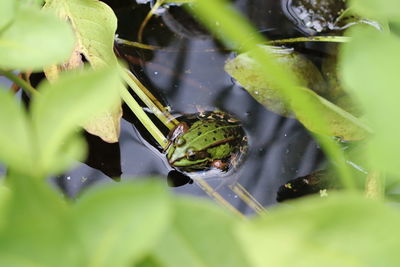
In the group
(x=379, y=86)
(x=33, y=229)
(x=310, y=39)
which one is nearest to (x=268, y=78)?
(x=310, y=39)

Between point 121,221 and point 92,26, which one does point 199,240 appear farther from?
point 92,26

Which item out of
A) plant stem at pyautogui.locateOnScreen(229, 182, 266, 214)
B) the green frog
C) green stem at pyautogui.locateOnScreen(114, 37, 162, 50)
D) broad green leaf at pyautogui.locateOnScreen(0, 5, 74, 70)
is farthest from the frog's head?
broad green leaf at pyautogui.locateOnScreen(0, 5, 74, 70)

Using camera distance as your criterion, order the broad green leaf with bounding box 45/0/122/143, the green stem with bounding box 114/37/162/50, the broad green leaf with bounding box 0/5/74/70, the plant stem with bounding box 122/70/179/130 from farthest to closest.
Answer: the green stem with bounding box 114/37/162/50, the plant stem with bounding box 122/70/179/130, the broad green leaf with bounding box 45/0/122/143, the broad green leaf with bounding box 0/5/74/70

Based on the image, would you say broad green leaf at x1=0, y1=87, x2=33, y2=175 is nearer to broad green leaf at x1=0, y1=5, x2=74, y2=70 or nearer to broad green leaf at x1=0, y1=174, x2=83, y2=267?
broad green leaf at x1=0, y1=174, x2=83, y2=267

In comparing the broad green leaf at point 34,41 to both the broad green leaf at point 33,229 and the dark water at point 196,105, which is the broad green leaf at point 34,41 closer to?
the broad green leaf at point 33,229

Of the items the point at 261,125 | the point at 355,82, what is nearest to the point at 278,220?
the point at 355,82
